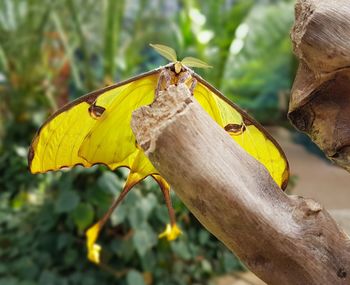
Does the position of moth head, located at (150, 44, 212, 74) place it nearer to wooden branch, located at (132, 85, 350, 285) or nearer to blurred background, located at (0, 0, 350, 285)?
wooden branch, located at (132, 85, 350, 285)

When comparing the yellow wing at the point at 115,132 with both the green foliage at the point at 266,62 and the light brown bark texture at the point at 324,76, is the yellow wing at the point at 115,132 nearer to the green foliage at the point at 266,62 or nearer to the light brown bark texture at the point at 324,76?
the light brown bark texture at the point at 324,76

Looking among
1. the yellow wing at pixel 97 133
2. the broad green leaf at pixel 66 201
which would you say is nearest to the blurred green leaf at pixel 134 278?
the broad green leaf at pixel 66 201

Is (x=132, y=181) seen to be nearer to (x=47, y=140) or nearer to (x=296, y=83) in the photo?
(x=47, y=140)

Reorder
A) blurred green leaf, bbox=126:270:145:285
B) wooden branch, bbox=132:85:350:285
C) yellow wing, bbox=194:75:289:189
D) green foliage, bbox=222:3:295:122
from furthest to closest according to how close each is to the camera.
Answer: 1. green foliage, bbox=222:3:295:122
2. blurred green leaf, bbox=126:270:145:285
3. yellow wing, bbox=194:75:289:189
4. wooden branch, bbox=132:85:350:285

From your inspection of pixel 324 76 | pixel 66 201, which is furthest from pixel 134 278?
pixel 324 76

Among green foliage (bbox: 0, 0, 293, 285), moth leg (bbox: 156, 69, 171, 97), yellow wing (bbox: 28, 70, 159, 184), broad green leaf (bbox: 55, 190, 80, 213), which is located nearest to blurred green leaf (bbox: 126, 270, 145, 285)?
green foliage (bbox: 0, 0, 293, 285)

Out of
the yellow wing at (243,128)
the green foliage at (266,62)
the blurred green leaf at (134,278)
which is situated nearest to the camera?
the yellow wing at (243,128)

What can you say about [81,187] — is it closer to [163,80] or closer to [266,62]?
[163,80]
